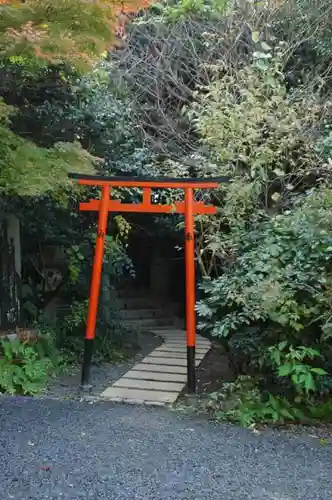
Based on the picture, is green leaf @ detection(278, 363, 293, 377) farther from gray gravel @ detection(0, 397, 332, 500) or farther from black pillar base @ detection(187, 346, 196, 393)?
black pillar base @ detection(187, 346, 196, 393)

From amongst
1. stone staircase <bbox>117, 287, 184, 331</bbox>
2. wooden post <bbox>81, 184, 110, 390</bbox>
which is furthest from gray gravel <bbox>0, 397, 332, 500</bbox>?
stone staircase <bbox>117, 287, 184, 331</bbox>

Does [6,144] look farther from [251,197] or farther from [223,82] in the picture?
[223,82]

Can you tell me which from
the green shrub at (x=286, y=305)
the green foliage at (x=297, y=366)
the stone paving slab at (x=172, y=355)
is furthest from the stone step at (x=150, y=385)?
the green foliage at (x=297, y=366)

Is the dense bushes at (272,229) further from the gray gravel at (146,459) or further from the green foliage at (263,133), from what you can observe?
the gray gravel at (146,459)

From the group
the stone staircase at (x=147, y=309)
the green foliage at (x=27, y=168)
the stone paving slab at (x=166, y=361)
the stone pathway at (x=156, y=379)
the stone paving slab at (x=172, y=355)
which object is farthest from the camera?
the stone staircase at (x=147, y=309)

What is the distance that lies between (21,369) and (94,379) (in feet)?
3.12

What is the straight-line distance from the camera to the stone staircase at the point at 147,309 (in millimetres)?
11055

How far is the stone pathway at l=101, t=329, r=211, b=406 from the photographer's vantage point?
17.7 feet

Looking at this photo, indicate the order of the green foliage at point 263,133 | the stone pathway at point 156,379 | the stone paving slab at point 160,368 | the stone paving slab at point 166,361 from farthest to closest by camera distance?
the stone paving slab at point 166,361
the stone paving slab at point 160,368
the green foliage at point 263,133
the stone pathway at point 156,379

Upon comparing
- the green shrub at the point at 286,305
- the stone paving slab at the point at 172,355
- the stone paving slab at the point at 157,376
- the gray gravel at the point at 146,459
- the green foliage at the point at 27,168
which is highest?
the green foliage at the point at 27,168

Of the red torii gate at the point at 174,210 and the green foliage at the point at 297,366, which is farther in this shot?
the red torii gate at the point at 174,210

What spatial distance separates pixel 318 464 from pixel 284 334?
4.09 feet

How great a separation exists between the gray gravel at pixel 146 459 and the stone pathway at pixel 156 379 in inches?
19.0

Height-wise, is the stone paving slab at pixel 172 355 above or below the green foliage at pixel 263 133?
below
